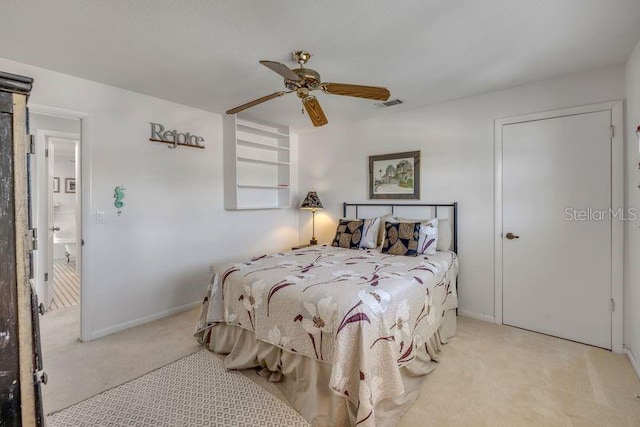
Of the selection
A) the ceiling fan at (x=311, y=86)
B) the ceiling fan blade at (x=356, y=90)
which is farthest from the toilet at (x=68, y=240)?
the ceiling fan blade at (x=356, y=90)

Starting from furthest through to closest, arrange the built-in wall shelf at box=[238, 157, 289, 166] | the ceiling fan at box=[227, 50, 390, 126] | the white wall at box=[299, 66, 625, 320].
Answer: the built-in wall shelf at box=[238, 157, 289, 166] → the white wall at box=[299, 66, 625, 320] → the ceiling fan at box=[227, 50, 390, 126]

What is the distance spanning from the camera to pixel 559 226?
280cm

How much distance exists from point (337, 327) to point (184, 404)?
1.14m

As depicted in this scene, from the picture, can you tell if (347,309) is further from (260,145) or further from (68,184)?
(68,184)

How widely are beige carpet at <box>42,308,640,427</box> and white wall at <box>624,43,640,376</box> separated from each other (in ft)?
0.85

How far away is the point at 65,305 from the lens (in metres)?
3.78

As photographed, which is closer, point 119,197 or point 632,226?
point 632,226

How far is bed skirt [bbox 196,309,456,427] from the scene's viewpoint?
1718 millimetres

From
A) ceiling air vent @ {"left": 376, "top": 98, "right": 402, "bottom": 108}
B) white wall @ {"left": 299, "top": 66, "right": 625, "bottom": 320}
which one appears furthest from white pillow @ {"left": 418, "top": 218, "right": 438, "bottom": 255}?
ceiling air vent @ {"left": 376, "top": 98, "right": 402, "bottom": 108}

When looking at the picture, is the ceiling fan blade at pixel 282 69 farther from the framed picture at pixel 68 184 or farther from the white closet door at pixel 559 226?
the framed picture at pixel 68 184

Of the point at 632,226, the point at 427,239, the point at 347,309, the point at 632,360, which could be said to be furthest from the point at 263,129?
the point at 632,360

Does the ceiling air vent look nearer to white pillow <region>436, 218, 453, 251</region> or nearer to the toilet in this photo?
white pillow <region>436, 218, 453, 251</region>

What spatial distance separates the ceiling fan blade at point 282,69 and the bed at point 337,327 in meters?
1.37

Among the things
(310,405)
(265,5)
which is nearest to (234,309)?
(310,405)
